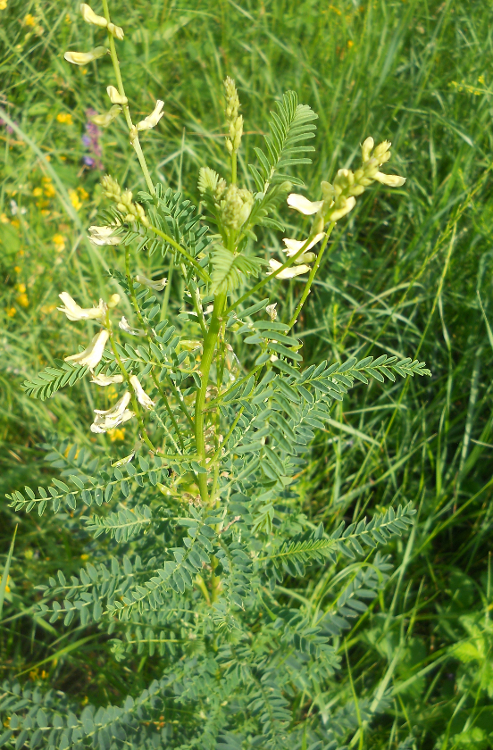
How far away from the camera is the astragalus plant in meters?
0.95

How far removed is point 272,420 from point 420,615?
1.26 metres

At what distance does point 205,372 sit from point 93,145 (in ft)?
7.21

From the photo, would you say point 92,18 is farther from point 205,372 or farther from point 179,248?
point 205,372

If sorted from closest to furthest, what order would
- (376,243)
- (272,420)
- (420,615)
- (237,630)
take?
(272,420)
(237,630)
(420,615)
(376,243)

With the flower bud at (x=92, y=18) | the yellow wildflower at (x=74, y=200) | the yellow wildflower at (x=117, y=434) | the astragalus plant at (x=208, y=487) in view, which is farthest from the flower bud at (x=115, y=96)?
the yellow wildflower at (x=74, y=200)

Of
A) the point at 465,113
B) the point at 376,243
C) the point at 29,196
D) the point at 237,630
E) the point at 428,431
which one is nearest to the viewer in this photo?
the point at 237,630

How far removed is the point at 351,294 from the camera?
230cm

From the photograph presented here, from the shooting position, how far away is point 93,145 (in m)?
2.76

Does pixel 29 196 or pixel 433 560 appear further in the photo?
Result: pixel 29 196

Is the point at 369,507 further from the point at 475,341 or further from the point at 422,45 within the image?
the point at 422,45

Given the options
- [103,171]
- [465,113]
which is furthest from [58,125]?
[465,113]

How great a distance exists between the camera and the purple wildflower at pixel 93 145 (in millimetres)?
2695

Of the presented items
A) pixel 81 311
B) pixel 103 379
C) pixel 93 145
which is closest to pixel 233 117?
pixel 81 311

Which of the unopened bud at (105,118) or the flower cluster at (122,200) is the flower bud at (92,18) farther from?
the flower cluster at (122,200)
